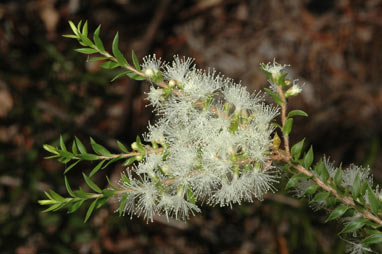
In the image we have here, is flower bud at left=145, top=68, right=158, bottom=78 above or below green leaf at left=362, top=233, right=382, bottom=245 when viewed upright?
above

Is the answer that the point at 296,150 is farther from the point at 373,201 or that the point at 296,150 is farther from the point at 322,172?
the point at 373,201

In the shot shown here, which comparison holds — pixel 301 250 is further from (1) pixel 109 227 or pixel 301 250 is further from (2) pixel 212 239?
(1) pixel 109 227

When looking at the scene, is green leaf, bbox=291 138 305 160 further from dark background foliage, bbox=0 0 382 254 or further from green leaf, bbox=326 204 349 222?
dark background foliage, bbox=0 0 382 254

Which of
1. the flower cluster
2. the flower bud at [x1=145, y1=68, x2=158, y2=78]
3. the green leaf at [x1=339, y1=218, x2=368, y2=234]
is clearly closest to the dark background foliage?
the green leaf at [x1=339, y1=218, x2=368, y2=234]

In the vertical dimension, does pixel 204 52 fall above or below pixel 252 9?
below

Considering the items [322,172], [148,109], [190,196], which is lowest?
[190,196]

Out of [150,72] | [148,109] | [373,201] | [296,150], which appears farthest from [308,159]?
[148,109]

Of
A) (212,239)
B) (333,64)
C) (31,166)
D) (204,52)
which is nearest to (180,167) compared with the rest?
(31,166)

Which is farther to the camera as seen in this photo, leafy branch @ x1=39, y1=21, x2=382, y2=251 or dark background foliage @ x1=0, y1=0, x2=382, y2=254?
dark background foliage @ x1=0, y1=0, x2=382, y2=254
